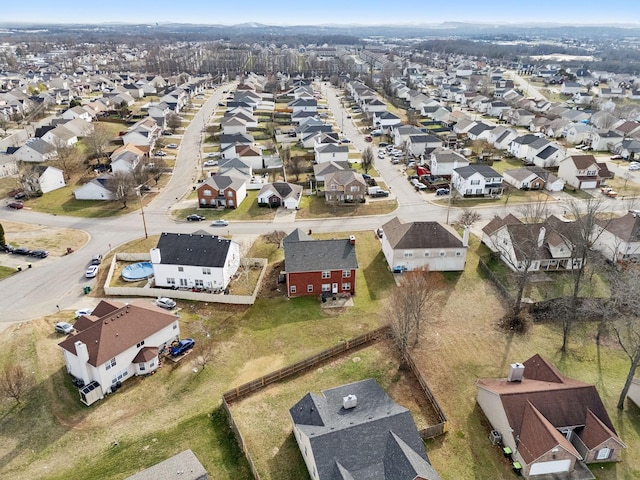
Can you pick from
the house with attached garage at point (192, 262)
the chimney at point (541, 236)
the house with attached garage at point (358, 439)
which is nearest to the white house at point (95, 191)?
the house with attached garage at point (192, 262)

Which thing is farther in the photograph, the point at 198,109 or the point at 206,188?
the point at 198,109

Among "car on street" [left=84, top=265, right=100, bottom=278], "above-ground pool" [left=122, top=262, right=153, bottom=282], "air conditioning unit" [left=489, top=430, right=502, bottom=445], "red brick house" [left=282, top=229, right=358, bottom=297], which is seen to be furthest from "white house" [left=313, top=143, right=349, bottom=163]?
"air conditioning unit" [left=489, top=430, right=502, bottom=445]

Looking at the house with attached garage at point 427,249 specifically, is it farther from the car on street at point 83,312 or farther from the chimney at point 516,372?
the car on street at point 83,312

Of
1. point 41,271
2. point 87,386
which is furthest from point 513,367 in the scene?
point 41,271

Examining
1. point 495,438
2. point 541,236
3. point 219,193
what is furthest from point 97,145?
point 495,438

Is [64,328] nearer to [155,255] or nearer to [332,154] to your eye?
[155,255]

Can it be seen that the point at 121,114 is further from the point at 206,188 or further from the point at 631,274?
the point at 631,274
